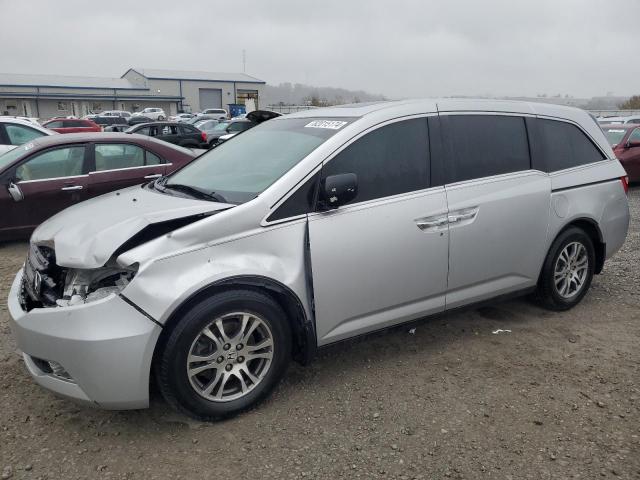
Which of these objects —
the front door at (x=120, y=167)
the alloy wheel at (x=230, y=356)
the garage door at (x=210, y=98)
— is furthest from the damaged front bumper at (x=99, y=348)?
the garage door at (x=210, y=98)

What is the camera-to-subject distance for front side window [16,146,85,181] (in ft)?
20.5

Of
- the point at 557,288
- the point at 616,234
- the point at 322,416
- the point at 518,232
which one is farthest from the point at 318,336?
the point at 616,234

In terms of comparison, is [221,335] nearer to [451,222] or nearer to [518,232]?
[451,222]

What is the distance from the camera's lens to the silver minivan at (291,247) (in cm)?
262

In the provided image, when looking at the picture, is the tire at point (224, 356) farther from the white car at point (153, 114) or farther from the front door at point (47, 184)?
the white car at point (153, 114)

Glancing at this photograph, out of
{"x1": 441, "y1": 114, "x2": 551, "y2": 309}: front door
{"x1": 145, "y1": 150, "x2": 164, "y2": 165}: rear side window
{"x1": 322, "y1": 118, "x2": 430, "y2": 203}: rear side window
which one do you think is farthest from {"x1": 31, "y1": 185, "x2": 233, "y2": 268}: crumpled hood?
{"x1": 145, "y1": 150, "x2": 164, "y2": 165}: rear side window

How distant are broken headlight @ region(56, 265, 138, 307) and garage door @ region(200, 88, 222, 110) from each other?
7101cm

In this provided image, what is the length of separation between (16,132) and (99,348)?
8553 millimetres

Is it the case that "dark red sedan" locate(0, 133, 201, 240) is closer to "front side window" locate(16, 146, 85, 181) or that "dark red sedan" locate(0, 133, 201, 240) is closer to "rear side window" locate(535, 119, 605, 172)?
"front side window" locate(16, 146, 85, 181)

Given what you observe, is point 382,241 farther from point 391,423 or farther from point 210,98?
point 210,98

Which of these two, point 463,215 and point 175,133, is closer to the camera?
point 463,215

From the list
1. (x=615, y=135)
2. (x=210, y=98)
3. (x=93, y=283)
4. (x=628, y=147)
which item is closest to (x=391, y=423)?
(x=93, y=283)

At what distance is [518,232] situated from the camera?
12.6ft

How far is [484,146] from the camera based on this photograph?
379 centimetres
